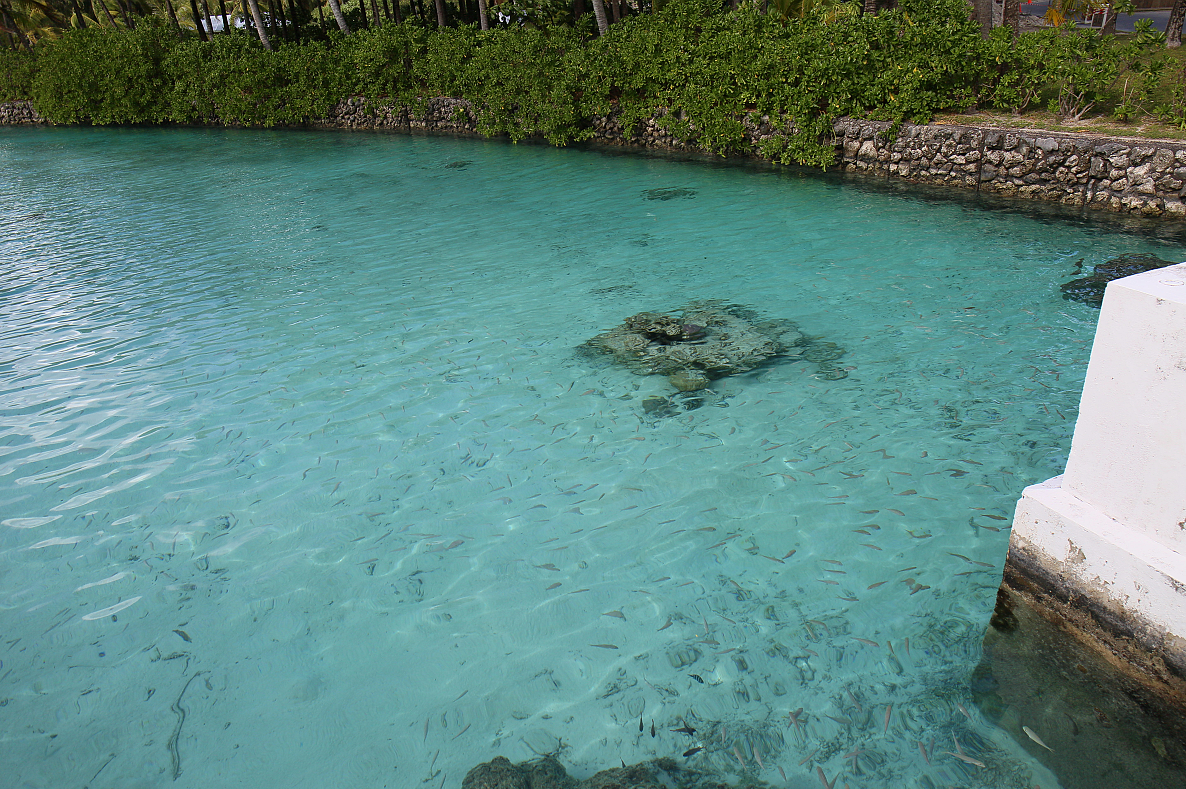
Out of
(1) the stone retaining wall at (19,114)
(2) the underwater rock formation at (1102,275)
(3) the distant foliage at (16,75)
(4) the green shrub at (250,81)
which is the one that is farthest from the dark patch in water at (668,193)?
(1) the stone retaining wall at (19,114)

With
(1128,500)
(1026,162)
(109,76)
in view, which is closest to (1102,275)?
(1026,162)

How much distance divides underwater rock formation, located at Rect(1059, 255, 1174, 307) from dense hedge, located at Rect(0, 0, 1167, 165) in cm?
495

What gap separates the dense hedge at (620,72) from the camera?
43.9 ft

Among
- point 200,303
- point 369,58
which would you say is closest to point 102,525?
point 200,303

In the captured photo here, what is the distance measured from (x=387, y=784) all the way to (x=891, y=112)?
14515mm

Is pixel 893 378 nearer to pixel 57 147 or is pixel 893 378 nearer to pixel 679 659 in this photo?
pixel 679 659

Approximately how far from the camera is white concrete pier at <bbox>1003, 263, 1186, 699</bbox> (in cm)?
272

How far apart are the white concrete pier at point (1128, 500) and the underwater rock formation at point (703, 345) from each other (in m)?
3.44

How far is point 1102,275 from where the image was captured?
8695 mm

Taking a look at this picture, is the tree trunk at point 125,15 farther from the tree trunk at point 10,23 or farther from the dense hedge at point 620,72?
the dense hedge at point 620,72

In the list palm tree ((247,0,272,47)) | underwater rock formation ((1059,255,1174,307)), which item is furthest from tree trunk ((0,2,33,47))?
underwater rock formation ((1059,255,1174,307))

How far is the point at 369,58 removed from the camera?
977 inches

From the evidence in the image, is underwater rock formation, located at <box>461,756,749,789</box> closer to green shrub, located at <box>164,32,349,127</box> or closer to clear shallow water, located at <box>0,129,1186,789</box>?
clear shallow water, located at <box>0,129,1186,789</box>

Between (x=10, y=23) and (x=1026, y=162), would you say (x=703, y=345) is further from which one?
(x=10, y=23)
